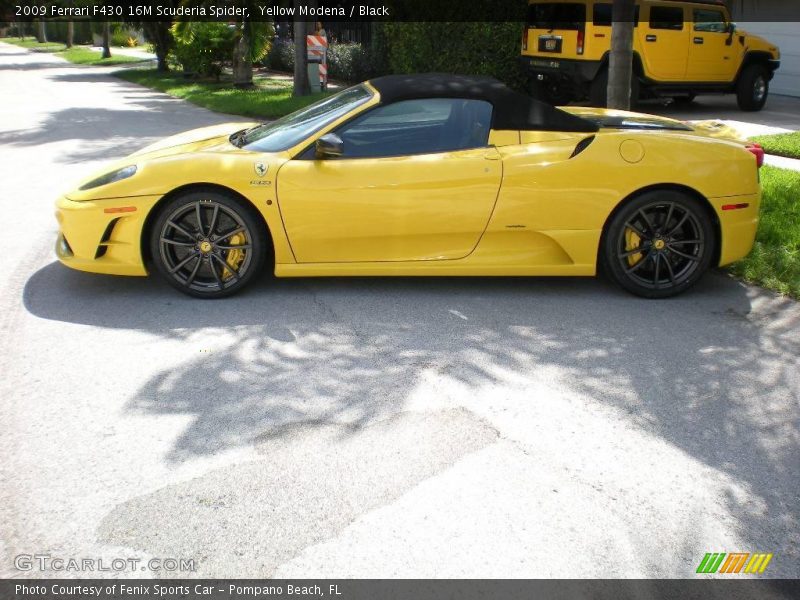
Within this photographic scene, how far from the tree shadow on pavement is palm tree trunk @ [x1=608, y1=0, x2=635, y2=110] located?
12.1 ft

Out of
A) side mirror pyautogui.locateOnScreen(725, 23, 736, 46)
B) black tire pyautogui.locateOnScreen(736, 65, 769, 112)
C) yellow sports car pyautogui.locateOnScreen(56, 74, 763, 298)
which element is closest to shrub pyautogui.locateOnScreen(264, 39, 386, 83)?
side mirror pyautogui.locateOnScreen(725, 23, 736, 46)

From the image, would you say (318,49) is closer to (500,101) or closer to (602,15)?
(602,15)

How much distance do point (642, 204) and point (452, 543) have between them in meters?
3.30

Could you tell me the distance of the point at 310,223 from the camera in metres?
5.53

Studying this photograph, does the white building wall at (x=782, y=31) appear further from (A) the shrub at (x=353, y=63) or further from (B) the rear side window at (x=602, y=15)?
(A) the shrub at (x=353, y=63)

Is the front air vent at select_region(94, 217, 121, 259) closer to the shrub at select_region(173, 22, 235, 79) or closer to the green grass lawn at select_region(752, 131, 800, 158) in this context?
the green grass lawn at select_region(752, 131, 800, 158)

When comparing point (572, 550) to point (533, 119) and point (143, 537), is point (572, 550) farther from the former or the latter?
point (533, 119)

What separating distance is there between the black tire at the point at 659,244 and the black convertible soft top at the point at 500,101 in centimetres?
67

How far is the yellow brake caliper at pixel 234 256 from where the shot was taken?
561 centimetres

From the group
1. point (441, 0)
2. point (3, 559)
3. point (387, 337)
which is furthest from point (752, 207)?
point (441, 0)

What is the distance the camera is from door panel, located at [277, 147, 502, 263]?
5.51 metres

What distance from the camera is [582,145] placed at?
5707 mm

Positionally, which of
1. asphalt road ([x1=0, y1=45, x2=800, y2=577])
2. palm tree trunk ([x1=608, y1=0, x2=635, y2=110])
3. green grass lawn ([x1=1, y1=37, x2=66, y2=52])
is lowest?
asphalt road ([x1=0, y1=45, x2=800, y2=577])

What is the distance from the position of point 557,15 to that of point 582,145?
33.8ft
